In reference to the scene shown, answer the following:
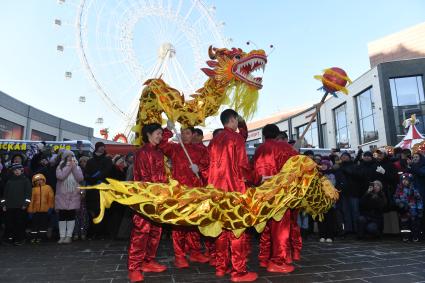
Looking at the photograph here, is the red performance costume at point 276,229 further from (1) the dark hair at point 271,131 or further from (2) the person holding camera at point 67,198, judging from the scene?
(2) the person holding camera at point 67,198

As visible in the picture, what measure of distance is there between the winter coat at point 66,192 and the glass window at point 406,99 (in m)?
21.7

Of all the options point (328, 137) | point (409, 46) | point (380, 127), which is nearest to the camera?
point (380, 127)

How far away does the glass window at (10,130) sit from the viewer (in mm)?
19312

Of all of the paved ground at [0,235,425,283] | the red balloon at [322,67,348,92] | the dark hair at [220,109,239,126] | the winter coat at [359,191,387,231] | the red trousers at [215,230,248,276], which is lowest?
the paved ground at [0,235,425,283]

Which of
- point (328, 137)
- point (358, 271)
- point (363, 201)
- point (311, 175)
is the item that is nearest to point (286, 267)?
point (358, 271)

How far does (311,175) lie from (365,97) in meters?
23.7

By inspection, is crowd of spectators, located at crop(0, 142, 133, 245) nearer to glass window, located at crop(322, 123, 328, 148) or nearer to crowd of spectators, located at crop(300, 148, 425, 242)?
crowd of spectators, located at crop(300, 148, 425, 242)

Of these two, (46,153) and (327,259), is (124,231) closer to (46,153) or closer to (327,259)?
(46,153)

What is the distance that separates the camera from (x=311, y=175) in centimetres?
354

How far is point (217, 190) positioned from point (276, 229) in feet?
3.14

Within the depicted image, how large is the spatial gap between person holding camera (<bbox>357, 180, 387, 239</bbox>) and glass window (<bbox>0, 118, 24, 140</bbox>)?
20.1 meters

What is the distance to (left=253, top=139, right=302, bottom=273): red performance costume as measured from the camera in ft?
11.7

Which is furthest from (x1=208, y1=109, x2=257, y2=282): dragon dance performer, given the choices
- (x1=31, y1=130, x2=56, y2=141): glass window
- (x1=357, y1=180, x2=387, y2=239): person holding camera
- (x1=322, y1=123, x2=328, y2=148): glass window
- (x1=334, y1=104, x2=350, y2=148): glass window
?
(x1=322, y1=123, x2=328, y2=148): glass window

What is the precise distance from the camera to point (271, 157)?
3.84 meters
